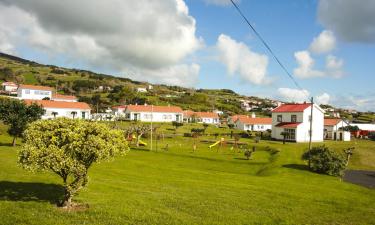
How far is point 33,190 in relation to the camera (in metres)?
22.4

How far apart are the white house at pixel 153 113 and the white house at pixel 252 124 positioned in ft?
81.0

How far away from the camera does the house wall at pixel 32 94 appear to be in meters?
133

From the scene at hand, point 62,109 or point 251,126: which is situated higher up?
point 62,109

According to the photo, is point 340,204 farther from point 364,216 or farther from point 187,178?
point 187,178

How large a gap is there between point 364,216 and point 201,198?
11.2 metres

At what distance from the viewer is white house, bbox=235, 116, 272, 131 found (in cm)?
12188

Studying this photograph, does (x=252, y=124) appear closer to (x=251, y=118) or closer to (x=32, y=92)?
(x=251, y=118)

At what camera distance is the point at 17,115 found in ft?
165

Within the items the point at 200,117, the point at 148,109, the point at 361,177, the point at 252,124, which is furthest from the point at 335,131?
the point at 148,109

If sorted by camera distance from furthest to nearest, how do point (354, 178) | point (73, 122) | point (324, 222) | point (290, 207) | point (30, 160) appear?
point (354, 178)
point (290, 207)
point (324, 222)
point (73, 122)
point (30, 160)

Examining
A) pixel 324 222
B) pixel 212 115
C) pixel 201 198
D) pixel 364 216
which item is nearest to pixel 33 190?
pixel 201 198

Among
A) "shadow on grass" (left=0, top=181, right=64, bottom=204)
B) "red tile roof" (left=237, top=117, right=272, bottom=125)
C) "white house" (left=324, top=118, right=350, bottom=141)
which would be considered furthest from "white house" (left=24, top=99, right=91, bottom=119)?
"shadow on grass" (left=0, top=181, right=64, bottom=204)

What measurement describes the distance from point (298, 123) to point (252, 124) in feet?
121

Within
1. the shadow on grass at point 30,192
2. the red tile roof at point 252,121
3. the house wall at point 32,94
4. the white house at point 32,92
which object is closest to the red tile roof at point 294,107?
the red tile roof at point 252,121
